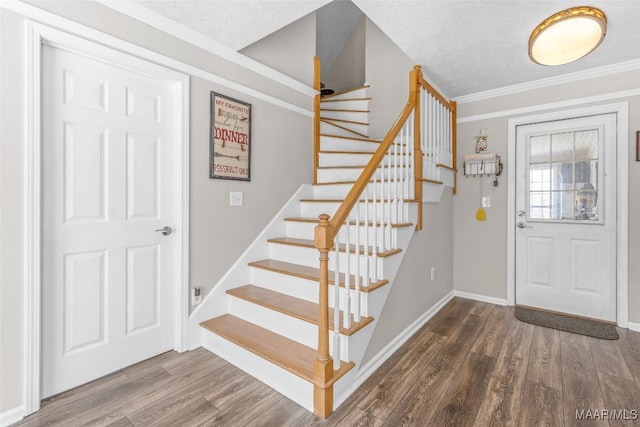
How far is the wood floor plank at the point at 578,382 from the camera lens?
1.61 m

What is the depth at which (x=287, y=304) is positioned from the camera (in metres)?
2.12

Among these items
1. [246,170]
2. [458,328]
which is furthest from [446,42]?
[458,328]

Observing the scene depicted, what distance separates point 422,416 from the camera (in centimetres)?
160

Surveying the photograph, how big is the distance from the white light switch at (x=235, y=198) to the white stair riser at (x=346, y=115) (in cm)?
200

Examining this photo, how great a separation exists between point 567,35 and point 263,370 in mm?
3045

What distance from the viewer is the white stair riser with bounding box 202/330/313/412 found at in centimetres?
168

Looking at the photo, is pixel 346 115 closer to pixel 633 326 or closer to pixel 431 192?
pixel 431 192

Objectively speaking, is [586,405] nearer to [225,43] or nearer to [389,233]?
[389,233]

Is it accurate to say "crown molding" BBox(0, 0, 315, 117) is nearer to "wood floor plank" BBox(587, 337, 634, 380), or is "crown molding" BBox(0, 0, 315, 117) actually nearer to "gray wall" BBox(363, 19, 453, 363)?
"gray wall" BBox(363, 19, 453, 363)

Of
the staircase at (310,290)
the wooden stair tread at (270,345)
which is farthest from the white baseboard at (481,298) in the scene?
the wooden stair tread at (270,345)

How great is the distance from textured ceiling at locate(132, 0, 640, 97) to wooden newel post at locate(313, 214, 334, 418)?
151cm

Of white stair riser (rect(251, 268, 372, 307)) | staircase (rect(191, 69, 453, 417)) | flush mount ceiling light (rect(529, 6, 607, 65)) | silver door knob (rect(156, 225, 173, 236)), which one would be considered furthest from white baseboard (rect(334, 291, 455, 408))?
flush mount ceiling light (rect(529, 6, 607, 65))

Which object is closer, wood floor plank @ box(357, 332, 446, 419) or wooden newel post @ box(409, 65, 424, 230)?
wood floor plank @ box(357, 332, 446, 419)

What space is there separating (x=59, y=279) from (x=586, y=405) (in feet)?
10.1
